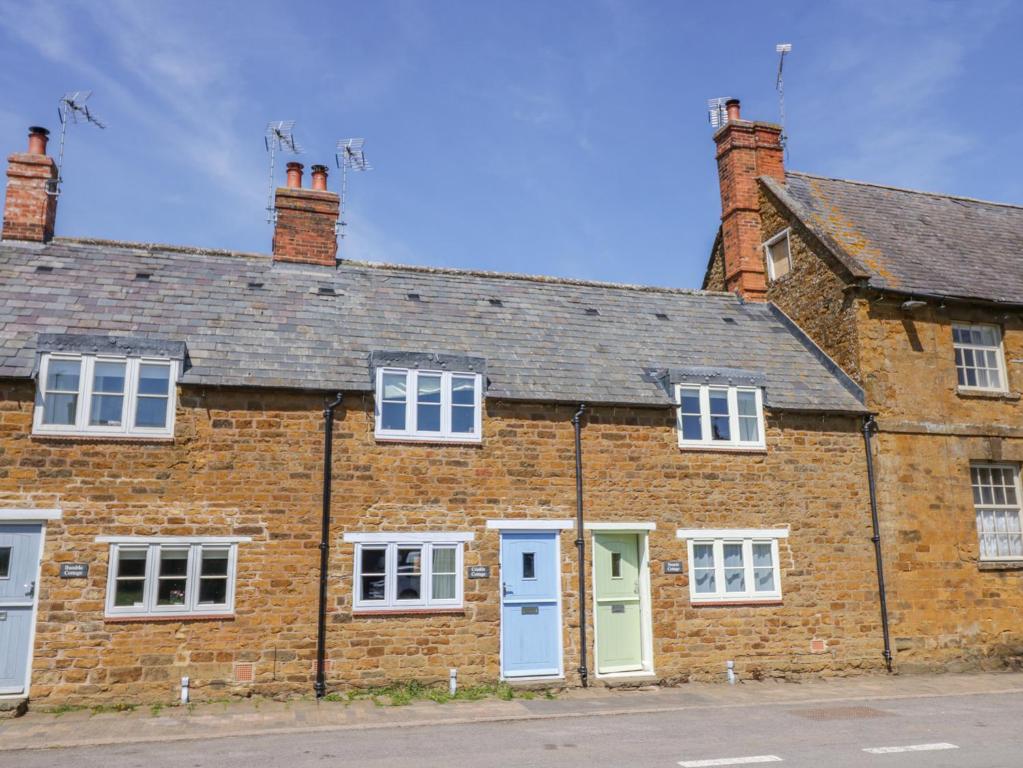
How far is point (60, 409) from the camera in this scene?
12.3m

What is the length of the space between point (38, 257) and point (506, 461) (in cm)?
915

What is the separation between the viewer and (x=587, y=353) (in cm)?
1575

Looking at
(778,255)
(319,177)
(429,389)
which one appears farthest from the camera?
(778,255)

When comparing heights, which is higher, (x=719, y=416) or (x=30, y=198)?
(x=30, y=198)

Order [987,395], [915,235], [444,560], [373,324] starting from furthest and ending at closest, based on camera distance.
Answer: [915,235], [987,395], [373,324], [444,560]

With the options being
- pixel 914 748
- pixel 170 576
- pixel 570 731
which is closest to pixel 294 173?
pixel 170 576

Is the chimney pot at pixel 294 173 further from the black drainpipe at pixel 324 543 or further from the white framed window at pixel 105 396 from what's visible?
the black drainpipe at pixel 324 543

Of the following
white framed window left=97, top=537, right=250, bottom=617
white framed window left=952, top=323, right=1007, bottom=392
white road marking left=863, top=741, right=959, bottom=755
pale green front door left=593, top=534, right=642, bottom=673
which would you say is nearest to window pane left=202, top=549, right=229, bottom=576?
white framed window left=97, top=537, right=250, bottom=617

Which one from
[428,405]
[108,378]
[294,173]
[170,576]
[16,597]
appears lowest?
[16,597]

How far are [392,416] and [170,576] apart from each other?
4016 mm

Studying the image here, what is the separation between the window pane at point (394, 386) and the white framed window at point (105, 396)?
3.18 metres

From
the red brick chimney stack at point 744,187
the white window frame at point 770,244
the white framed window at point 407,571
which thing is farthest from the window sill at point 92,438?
the white window frame at point 770,244

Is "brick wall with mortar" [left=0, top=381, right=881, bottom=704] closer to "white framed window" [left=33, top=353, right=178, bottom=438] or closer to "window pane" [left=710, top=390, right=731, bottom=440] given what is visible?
"white framed window" [left=33, top=353, right=178, bottom=438]

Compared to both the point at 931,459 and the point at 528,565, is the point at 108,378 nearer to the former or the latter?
the point at 528,565
